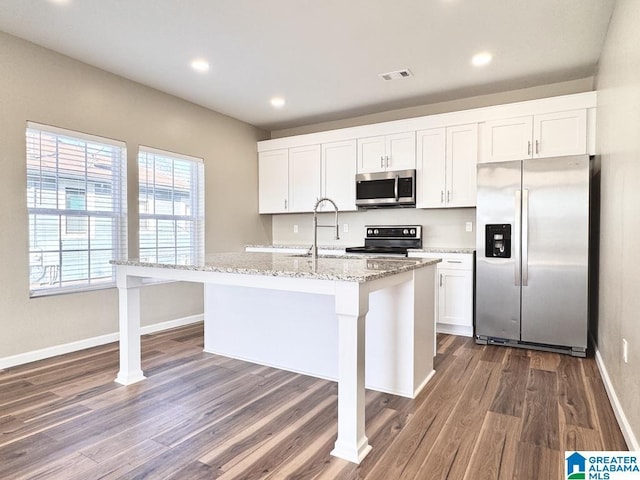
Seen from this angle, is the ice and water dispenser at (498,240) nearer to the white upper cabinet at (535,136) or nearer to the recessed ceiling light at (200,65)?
the white upper cabinet at (535,136)

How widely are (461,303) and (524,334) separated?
0.64m

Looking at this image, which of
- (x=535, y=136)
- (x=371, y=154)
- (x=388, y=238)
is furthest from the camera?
(x=388, y=238)

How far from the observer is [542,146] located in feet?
12.1

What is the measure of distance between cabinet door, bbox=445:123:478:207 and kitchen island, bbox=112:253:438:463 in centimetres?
161

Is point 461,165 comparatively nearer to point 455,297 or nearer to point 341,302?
point 455,297

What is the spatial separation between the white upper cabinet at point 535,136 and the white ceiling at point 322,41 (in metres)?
0.44

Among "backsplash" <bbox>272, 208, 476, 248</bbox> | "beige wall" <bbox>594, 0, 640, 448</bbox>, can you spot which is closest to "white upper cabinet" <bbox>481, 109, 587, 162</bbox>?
"beige wall" <bbox>594, 0, 640, 448</bbox>

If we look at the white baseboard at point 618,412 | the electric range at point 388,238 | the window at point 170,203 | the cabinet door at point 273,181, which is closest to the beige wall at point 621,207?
the white baseboard at point 618,412

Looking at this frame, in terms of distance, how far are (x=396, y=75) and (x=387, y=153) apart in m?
1.01

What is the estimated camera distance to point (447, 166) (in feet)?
13.9

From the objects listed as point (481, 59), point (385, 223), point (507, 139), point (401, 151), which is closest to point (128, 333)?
point (385, 223)

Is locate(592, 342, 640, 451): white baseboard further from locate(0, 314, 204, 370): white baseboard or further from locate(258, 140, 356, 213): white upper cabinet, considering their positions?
locate(0, 314, 204, 370): white baseboard

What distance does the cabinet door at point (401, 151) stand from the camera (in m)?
4.42

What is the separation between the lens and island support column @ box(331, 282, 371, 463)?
5.96 ft
